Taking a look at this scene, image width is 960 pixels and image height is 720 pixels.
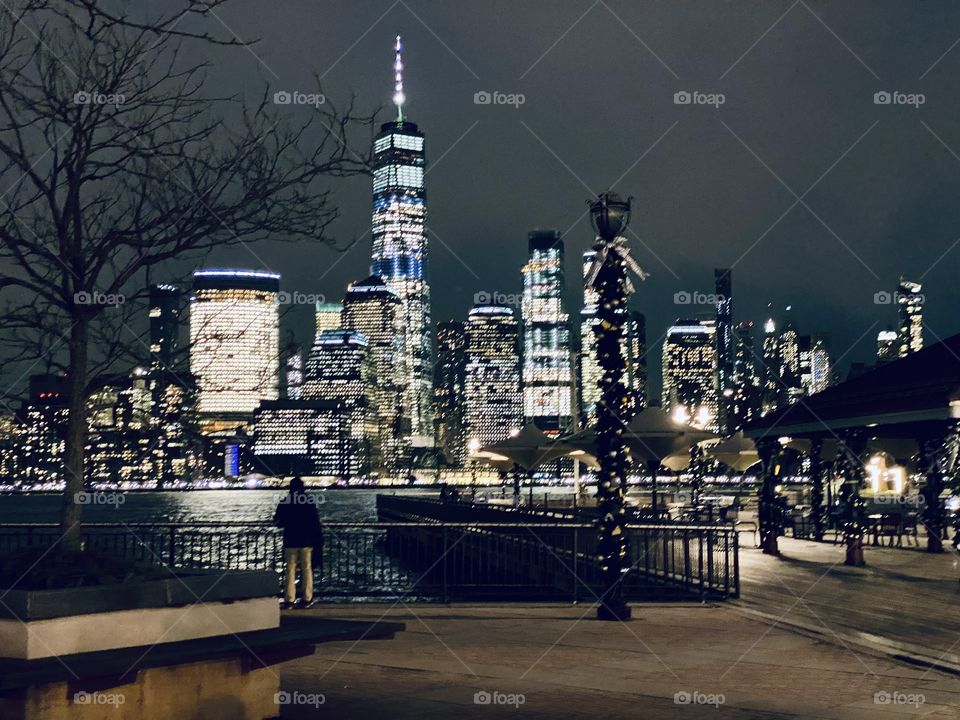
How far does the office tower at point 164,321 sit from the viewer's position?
28.3 ft

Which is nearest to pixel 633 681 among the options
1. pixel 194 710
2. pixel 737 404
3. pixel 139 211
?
pixel 194 710

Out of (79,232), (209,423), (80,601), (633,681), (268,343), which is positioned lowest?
(633,681)

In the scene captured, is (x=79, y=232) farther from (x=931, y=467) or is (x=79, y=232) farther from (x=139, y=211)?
(x=931, y=467)

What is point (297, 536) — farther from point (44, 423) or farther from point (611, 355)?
point (44, 423)

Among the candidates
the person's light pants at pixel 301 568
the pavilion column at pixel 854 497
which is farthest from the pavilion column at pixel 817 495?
the person's light pants at pixel 301 568

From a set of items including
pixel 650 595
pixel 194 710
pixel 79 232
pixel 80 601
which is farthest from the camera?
pixel 650 595

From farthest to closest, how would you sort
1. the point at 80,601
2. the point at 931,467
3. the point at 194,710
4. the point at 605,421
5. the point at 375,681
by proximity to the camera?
the point at 931,467, the point at 605,421, the point at 375,681, the point at 194,710, the point at 80,601

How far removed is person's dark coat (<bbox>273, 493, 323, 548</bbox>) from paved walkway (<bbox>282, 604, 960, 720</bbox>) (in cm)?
250

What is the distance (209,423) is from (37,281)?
1.67 m

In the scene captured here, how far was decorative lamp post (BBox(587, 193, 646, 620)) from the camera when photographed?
15.0 meters

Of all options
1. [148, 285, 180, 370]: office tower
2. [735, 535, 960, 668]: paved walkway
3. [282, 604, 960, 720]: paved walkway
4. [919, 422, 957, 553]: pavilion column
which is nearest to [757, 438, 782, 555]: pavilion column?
[735, 535, 960, 668]: paved walkway

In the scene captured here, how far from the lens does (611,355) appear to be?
15.4 metres

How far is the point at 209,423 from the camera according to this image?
29.8 ft

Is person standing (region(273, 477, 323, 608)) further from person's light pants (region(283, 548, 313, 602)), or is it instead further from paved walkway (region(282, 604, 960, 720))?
paved walkway (region(282, 604, 960, 720))
